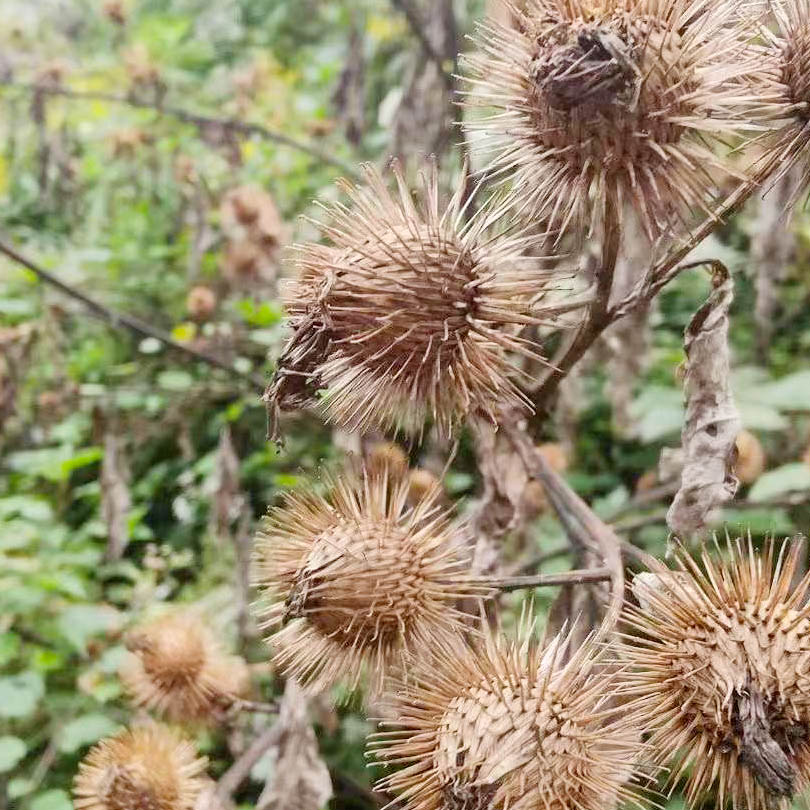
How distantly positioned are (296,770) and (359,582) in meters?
0.54

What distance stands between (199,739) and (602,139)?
1621mm

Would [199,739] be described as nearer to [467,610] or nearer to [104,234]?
[467,610]

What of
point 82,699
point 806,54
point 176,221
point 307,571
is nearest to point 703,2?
point 806,54

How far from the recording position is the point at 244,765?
1494 mm

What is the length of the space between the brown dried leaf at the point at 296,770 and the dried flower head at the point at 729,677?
0.66 m

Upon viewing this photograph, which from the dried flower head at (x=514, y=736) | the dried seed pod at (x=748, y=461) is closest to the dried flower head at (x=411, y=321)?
the dried flower head at (x=514, y=736)

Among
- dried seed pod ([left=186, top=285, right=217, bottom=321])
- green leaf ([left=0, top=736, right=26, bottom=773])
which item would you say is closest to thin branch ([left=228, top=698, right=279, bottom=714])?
green leaf ([left=0, top=736, right=26, bottom=773])

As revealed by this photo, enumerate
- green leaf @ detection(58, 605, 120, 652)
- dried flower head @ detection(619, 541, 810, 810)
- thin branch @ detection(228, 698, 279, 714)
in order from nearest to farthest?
dried flower head @ detection(619, 541, 810, 810), thin branch @ detection(228, 698, 279, 714), green leaf @ detection(58, 605, 120, 652)

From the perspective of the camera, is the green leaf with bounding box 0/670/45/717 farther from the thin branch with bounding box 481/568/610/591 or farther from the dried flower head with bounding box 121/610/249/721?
the thin branch with bounding box 481/568/610/591

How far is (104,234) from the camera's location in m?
4.42

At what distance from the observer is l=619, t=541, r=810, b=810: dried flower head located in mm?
920

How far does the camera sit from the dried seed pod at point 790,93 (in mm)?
1042

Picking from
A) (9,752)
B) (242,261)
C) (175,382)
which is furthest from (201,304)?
(9,752)

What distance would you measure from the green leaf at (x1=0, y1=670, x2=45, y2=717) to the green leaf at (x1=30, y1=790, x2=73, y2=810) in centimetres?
21
